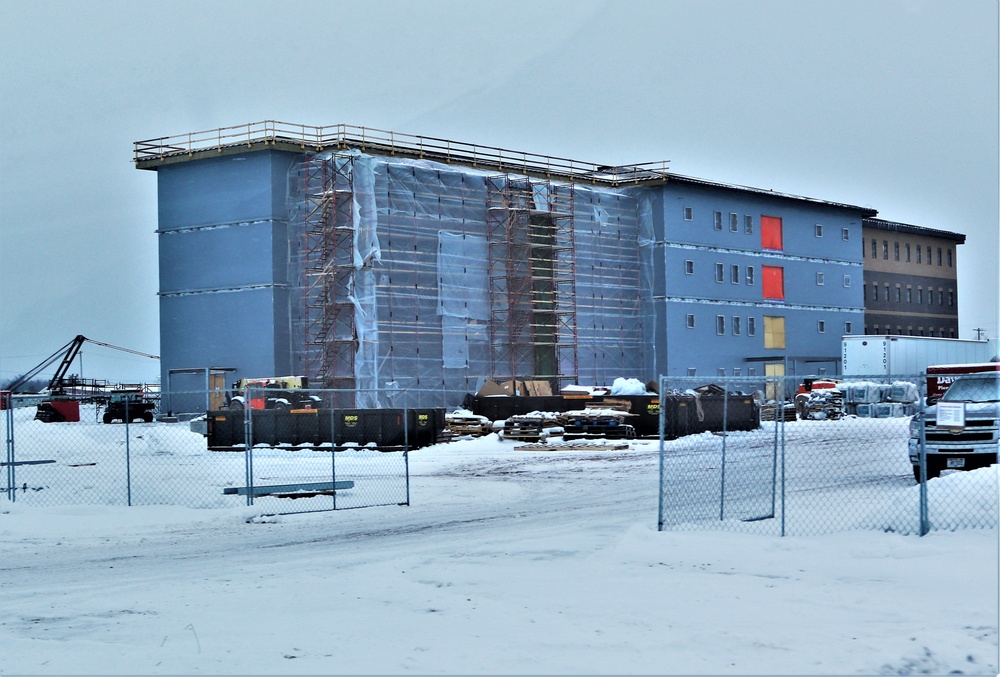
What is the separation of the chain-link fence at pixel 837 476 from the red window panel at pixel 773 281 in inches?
1288

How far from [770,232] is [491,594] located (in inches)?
2473

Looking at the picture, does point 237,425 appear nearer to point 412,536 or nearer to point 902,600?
point 412,536

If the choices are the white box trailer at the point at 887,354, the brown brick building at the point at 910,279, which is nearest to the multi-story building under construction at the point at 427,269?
the white box trailer at the point at 887,354

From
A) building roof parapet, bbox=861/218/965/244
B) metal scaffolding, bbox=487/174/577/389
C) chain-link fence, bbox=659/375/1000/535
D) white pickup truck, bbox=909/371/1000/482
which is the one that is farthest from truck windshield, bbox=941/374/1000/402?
building roof parapet, bbox=861/218/965/244

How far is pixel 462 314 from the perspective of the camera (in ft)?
182

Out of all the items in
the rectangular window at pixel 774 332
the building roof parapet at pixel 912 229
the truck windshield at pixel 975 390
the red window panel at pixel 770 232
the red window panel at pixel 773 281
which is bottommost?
the truck windshield at pixel 975 390

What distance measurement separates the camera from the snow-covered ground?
8961mm

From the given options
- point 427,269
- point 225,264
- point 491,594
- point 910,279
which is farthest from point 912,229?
point 491,594

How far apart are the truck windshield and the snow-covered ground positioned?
3.31 metres

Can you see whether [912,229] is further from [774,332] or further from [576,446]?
[576,446]

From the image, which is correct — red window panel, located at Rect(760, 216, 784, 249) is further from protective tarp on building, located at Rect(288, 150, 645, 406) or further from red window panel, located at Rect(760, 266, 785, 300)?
protective tarp on building, located at Rect(288, 150, 645, 406)

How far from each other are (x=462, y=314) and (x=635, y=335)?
1305cm

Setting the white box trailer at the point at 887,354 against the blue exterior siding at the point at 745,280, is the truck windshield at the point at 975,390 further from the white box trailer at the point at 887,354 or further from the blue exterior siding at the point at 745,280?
the blue exterior siding at the point at 745,280

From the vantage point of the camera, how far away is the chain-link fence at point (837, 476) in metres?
14.7
